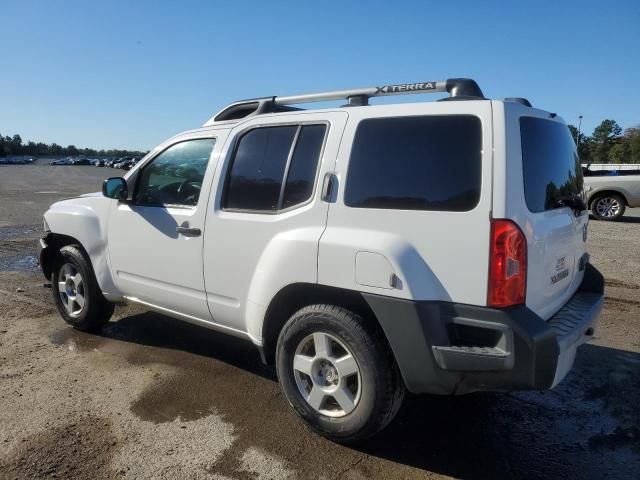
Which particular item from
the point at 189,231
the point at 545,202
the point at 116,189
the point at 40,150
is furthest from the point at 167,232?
the point at 40,150

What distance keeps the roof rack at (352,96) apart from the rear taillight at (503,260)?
0.79 meters

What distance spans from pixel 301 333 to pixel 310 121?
4.28ft

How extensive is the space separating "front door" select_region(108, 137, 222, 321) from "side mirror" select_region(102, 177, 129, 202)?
9 cm

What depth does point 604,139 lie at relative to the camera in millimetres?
91000

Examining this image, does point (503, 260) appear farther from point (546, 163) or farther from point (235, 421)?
point (235, 421)

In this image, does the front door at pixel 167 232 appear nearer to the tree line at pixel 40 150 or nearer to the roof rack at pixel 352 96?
the roof rack at pixel 352 96

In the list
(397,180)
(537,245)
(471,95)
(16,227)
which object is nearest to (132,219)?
(397,180)

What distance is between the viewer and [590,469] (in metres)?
2.82

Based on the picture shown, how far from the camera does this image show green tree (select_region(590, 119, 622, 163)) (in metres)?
87.7

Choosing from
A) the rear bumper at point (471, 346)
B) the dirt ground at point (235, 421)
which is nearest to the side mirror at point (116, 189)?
the dirt ground at point (235, 421)

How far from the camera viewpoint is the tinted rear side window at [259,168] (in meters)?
3.31

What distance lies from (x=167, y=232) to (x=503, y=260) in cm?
246

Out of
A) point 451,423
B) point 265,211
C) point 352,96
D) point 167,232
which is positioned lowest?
point 451,423

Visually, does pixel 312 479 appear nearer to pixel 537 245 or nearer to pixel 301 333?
pixel 301 333
